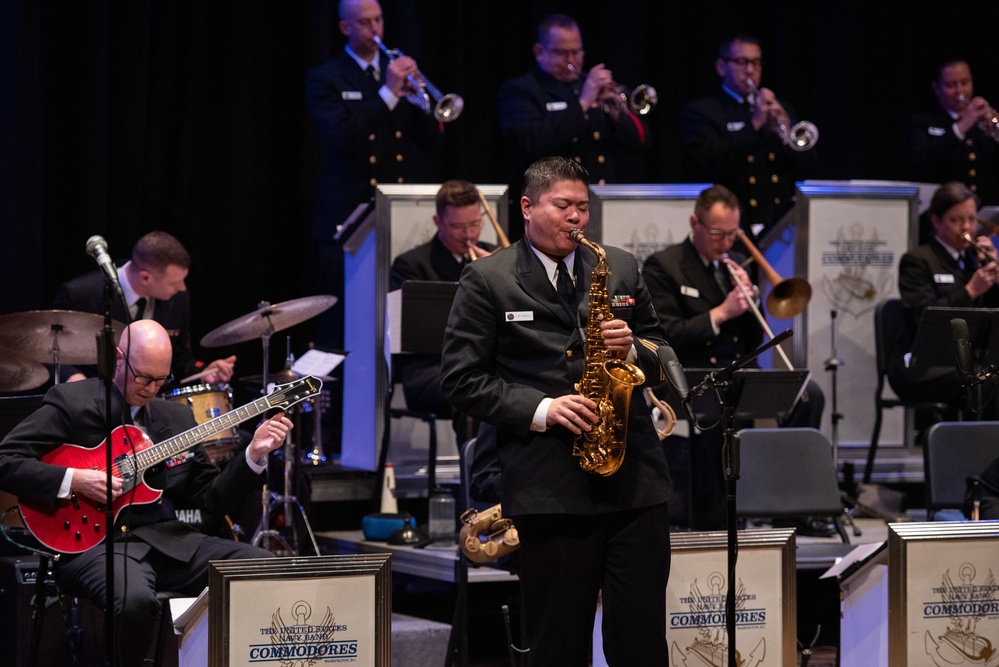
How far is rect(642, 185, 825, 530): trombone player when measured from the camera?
6164mm

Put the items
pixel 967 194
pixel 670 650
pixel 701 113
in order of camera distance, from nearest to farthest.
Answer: pixel 670 650 → pixel 967 194 → pixel 701 113

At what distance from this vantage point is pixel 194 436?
15.0 ft

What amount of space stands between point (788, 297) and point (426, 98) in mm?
A: 2242

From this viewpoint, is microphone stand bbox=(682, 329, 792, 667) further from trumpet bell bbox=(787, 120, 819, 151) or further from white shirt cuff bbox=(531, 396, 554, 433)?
trumpet bell bbox=(787, 120, 819, 151)

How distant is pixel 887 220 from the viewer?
24.3ft

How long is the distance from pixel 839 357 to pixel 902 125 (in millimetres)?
2496

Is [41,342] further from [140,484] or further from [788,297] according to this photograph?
[788,297]

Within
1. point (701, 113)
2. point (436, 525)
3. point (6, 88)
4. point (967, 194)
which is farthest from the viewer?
point (701, 113)

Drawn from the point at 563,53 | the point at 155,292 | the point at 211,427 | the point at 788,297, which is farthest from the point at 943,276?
the point at 211,427

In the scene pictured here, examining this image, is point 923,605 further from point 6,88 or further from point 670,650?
point 6,88

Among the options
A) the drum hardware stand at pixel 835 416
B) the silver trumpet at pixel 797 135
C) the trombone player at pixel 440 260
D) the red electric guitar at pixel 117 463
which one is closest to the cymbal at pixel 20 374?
the red electric guitar at pixel 117 463

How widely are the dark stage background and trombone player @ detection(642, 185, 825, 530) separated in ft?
7.11

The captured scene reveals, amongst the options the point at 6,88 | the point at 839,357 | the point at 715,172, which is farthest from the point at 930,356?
the point at 6,88

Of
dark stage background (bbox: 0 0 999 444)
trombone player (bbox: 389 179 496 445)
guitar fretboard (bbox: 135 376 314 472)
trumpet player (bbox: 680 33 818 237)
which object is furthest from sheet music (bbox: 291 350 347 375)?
trumpet player (bbox: 680 33 818 237)
